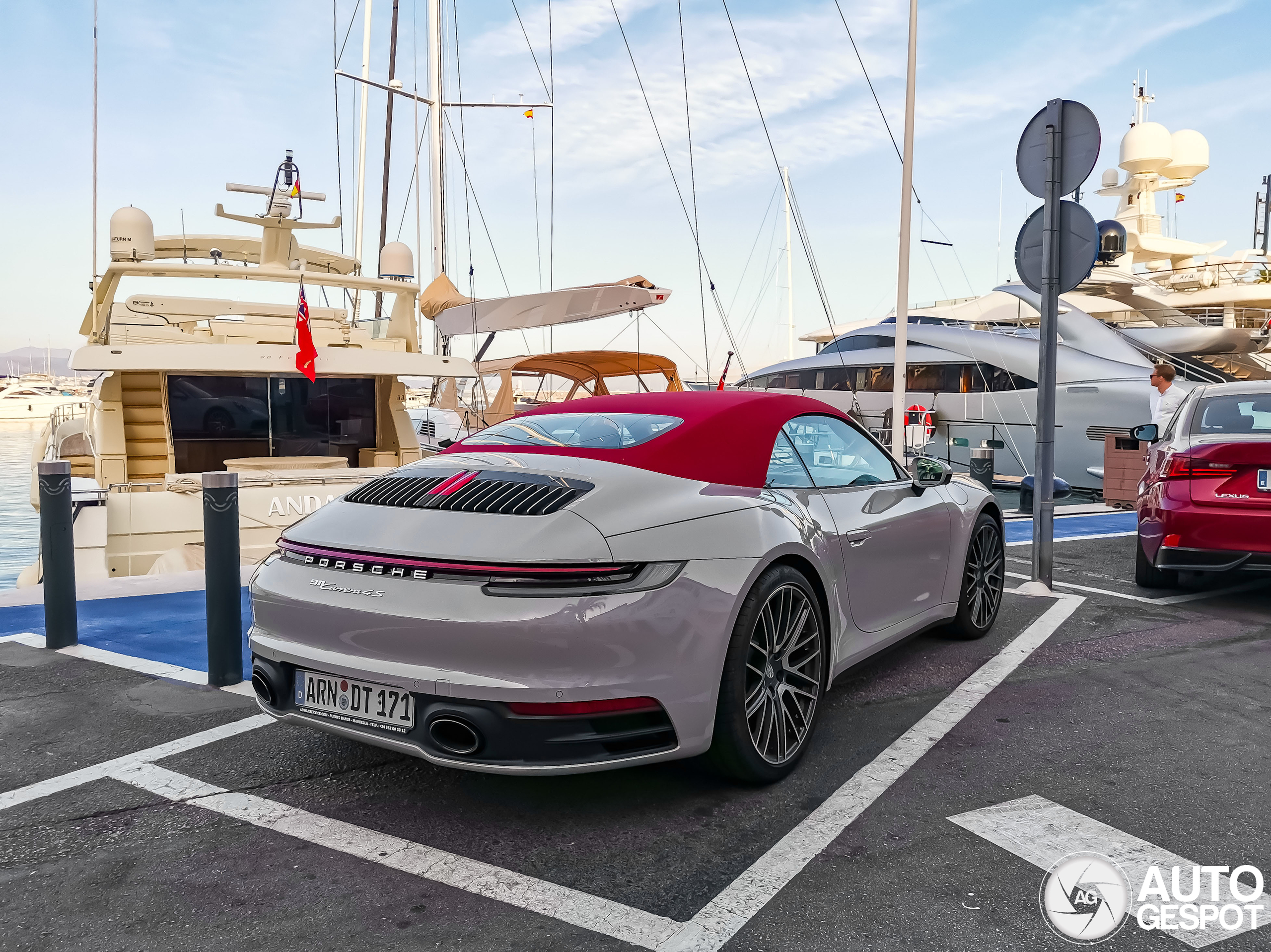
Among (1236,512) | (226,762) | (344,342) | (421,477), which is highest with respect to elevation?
(344,342)

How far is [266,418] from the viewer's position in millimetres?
9969

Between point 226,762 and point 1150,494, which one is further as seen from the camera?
point 1150,494

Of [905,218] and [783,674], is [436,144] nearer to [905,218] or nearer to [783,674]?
[905,218]

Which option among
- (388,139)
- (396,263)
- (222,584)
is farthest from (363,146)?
(222,584)

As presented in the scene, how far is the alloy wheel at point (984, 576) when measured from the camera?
16.0ft

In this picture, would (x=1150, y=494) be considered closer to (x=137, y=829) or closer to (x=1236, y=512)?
(x=1236, y=512)

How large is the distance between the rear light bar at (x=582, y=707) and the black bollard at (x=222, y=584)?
216 cm

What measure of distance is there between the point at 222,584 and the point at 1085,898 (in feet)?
11.4

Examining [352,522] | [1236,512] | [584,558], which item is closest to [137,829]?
[352,522]

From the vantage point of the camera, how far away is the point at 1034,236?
20.3 ft

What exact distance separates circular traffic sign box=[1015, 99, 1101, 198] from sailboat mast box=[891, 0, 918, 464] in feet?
25.5

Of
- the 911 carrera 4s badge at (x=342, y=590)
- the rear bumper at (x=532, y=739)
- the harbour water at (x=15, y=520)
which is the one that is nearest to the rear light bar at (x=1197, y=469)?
the rear bumper at (x=532, y=739)

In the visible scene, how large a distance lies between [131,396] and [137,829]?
793cm

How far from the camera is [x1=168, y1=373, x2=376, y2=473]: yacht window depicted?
963 centimetres
